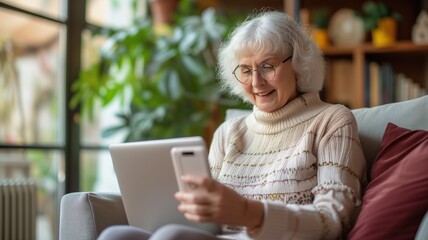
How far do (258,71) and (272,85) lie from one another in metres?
0.06

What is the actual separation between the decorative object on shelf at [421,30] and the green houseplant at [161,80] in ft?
3.34

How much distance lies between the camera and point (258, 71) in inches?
72.3

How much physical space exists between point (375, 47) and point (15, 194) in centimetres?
201

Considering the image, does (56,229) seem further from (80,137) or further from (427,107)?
(427,107)

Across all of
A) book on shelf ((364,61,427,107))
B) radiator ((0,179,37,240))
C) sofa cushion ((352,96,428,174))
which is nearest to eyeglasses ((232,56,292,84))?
sofa cushion ((352,96,428,174))

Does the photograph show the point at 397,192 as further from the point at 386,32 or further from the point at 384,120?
the point at 386,32

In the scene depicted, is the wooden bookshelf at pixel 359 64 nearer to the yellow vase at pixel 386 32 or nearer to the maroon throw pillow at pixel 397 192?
the yellow vase at pixel 386 32

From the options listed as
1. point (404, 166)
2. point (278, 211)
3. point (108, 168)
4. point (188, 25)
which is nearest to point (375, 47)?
point (188, 25)

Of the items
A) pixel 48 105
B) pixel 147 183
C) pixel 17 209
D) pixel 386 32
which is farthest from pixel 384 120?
pixel 48 105

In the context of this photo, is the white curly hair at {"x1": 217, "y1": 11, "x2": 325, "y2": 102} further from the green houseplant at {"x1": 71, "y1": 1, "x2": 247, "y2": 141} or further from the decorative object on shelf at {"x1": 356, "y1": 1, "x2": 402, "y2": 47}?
the decorative object on shelf at {"x1": 356, "y1": 1, "x2": 402, "y2": 47}

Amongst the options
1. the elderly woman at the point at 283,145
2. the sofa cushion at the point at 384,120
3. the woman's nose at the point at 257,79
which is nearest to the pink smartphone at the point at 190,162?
the elderly woman at the point at 283,145

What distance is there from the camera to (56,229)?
339cm

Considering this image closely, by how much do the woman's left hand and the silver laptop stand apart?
0.21m

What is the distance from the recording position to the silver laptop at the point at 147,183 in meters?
1.53
